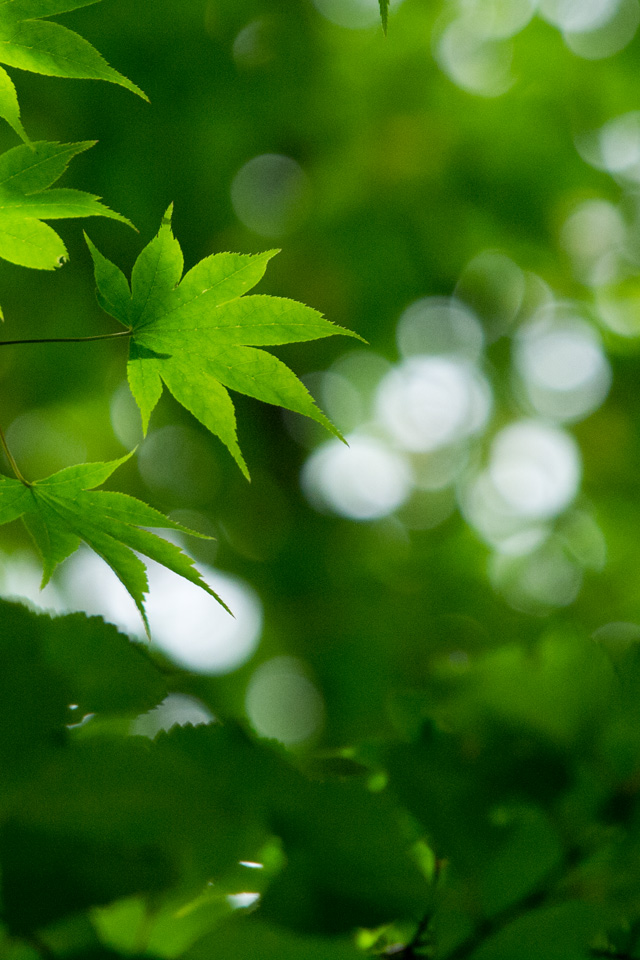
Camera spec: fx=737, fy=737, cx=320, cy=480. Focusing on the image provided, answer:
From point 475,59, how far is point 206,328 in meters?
3.10

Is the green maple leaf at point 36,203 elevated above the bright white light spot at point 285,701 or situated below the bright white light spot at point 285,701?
above

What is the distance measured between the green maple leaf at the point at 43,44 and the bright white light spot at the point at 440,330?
2943mm

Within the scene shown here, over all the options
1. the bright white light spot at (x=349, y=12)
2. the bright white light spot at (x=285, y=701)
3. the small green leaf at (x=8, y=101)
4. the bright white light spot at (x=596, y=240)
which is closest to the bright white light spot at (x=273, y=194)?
the bright white light spot at (x=349, y=12)

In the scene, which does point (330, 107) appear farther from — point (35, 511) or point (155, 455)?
point (35, 511)

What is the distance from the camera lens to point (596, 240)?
3697 mm

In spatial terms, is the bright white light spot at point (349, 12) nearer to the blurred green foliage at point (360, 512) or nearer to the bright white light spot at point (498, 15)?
the blurred green foliage at point (360, 512)

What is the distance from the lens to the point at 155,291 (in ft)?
1.98

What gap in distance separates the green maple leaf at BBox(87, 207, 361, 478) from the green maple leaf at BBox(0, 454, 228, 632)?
0.07 meters

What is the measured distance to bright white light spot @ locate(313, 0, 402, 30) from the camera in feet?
10.0

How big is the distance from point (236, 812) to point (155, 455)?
321cm

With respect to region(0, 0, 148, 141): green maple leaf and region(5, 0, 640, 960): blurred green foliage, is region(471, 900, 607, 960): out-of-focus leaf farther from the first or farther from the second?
region(0, 0, 148, 141): green maple leaf

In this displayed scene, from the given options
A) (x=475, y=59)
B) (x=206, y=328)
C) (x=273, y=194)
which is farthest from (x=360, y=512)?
(x=206, y=328)

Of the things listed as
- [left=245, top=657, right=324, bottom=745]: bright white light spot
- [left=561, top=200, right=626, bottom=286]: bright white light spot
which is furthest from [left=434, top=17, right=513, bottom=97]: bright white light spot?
[left=245, top=657, right=324, bottom=745]: bright white light spot

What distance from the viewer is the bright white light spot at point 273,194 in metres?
3.05
